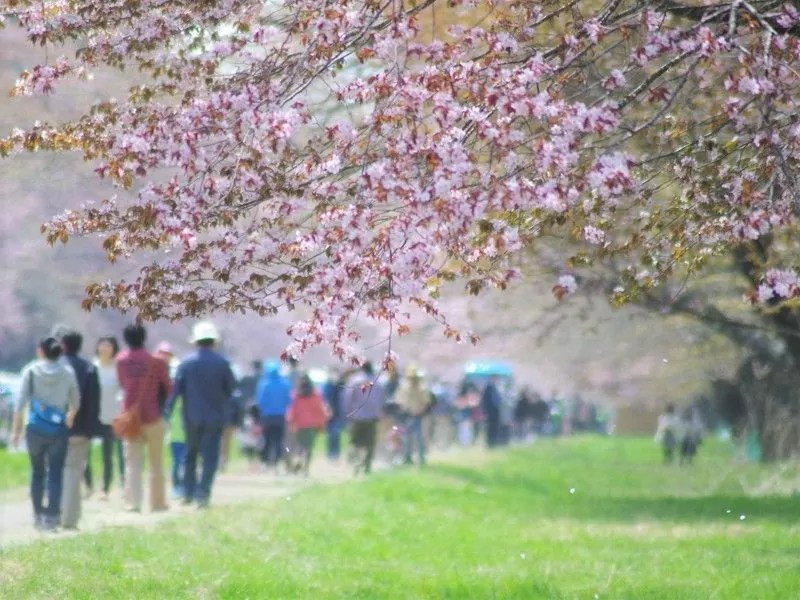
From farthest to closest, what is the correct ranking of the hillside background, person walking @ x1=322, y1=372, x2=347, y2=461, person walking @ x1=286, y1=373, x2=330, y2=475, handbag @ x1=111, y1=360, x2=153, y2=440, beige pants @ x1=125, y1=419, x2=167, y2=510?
person walking @ x1=322, y1=372, x2=347, y2=461 < person walking @ x1=286, y1=373, x2=330, y2=475 < the hillside background < beige pants @ x1=125, y1=419, x2=167, y2=510 < handbag @ x1=111, y1=360, x2=153, y2=440

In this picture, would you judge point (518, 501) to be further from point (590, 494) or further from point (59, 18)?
Answer: point (59, 18)

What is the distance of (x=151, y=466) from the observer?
18828 millimetres

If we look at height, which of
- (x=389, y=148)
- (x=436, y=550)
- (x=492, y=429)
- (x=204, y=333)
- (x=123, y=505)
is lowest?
(x=436, y=550)

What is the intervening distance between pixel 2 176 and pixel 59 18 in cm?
1417

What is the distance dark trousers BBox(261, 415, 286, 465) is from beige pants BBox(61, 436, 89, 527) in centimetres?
1124

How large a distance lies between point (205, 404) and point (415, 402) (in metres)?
14.1

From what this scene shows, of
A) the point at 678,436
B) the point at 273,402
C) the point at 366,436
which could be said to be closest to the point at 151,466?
the point at 273,402

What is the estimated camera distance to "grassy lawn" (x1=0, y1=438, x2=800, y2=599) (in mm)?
11336

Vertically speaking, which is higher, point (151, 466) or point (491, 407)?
point (491, 407)

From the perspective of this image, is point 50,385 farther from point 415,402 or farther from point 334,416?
point 334,416

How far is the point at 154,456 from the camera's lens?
18.8 m

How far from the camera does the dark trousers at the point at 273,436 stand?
27.7 meters

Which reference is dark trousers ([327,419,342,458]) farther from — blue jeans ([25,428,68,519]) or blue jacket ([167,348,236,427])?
blue jeans ([25,428,68,519])

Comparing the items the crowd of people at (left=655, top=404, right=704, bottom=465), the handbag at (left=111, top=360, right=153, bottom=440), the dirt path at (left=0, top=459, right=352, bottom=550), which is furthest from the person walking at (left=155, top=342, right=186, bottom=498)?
the crowd of people at (left=655, top=404, right=704, bottom=465)
